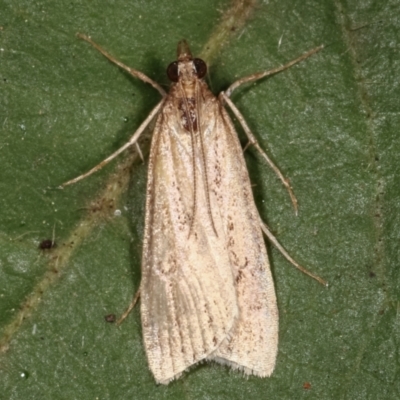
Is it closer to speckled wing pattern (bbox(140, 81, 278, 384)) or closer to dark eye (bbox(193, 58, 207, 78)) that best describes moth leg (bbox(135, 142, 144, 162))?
speckled wing pattern (bbox(140, 81, 278, 384))

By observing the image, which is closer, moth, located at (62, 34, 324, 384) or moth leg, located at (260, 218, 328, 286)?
moth, located at (62, 34, 324, 384)

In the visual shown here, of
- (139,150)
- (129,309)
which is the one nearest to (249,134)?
(139,150)

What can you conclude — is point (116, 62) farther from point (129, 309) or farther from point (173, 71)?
point (129, 309)

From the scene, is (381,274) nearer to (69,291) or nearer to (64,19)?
(69,291)

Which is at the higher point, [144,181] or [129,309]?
[144,181]

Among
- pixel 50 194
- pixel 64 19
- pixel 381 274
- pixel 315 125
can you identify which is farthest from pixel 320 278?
pixel 64 19

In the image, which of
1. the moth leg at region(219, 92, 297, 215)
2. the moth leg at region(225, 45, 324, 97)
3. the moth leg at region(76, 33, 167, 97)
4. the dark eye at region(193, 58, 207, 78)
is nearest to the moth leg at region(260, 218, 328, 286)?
the moth leg at region(219, 92, 297, 215)
